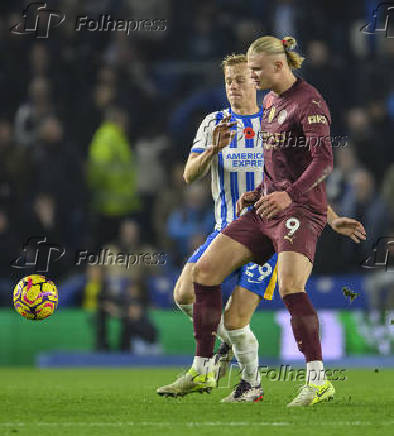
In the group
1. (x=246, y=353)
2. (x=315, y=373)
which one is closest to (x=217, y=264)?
(x=246, y=353)

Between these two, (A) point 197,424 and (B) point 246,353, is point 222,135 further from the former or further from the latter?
(A) point 197,424

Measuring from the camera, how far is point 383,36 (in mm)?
15109

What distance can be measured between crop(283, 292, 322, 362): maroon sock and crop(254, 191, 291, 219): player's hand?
1.65 feet

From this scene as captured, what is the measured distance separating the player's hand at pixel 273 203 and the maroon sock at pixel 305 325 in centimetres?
50

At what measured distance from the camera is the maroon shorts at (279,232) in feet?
22.2

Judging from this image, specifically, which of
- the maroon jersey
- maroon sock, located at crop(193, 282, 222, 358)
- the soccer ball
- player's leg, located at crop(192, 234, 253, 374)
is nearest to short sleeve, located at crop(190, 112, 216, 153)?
the maroon jersey

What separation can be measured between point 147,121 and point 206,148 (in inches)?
305

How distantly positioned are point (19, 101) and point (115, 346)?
3.84m

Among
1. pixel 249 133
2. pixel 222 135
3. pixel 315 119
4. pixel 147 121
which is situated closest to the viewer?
pixel 315 119

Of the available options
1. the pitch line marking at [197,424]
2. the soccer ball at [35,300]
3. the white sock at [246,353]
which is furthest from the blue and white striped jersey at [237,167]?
the pitch line marking at [197,424]

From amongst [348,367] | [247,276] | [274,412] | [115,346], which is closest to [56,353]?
[115,346]

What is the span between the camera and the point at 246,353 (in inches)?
295

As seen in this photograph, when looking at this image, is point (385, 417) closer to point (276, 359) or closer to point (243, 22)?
point (276, 359)

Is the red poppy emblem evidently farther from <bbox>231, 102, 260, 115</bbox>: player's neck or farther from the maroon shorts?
the maroon shorts
